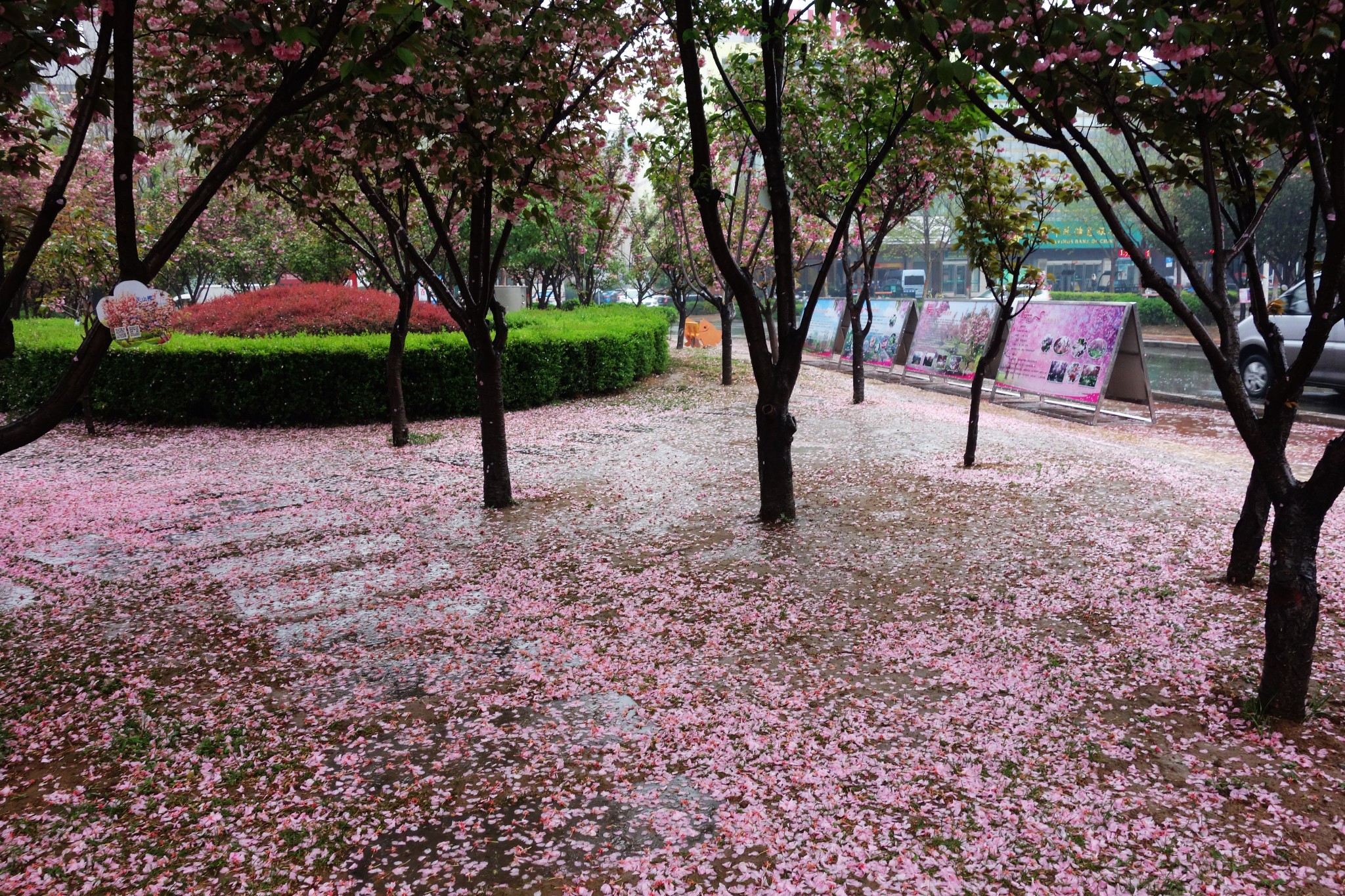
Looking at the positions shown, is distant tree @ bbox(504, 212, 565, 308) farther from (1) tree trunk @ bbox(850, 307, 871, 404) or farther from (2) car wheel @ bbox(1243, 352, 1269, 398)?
(2) car wheel @ bbox(1243, 352, 1269, 398)

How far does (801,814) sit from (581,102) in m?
5.42

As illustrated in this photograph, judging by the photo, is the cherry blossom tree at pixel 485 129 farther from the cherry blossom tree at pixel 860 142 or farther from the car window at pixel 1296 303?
the car window at pixel 1296 303

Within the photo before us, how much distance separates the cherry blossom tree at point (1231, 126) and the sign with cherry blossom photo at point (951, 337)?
10.2 metres

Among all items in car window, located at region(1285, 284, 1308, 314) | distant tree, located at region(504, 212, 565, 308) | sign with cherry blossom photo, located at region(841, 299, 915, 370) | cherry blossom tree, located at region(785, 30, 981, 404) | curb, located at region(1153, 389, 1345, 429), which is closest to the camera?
cherry blossom tree, located at region(785, 30, 981, 404)

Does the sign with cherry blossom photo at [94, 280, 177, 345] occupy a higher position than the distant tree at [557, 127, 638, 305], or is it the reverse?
the distant tree at [557, 127, 638, 305]

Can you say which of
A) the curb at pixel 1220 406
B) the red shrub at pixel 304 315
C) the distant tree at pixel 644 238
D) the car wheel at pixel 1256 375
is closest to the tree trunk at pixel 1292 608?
the curb at pixel 1220 406

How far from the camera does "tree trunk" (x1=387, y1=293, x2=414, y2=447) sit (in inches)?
376

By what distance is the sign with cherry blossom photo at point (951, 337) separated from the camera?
48.9 feet

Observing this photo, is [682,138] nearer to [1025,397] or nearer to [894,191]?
[894,191]

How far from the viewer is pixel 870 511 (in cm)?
685

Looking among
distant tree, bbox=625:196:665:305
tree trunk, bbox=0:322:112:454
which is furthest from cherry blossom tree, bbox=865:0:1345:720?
distant tree, bbox=625:196:665:305

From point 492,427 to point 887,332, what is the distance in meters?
12.3

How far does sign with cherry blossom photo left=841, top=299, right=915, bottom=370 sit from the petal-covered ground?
32.6 feet

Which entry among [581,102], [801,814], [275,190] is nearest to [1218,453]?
[581,102]
